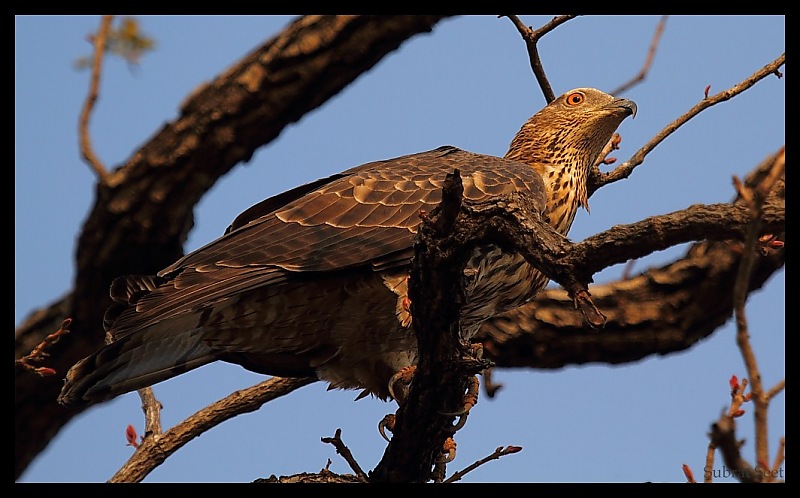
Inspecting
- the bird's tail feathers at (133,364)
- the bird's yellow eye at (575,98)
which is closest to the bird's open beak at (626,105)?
the bird's yellow eye at (575,98)

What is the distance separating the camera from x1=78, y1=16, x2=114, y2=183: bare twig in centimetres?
491

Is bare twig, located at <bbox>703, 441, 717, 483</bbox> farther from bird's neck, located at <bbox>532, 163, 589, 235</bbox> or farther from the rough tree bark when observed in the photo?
the rough tree bark

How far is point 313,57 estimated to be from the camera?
17.5ft

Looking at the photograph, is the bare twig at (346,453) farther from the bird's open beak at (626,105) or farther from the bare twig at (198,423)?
the bird's open beak at (626,105)

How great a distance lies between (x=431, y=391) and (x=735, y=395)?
128 cm

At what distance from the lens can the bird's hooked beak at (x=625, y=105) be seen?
5.69 m

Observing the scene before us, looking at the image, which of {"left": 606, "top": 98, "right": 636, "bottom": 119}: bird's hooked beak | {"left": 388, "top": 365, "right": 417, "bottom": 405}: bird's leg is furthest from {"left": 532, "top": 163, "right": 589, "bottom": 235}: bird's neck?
{"left": 388, "top": 365, "right": 417, "bottom": 405}: bird's leg

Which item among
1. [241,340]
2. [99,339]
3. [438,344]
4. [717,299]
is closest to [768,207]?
[438,344]

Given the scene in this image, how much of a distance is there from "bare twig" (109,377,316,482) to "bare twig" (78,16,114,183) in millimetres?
1456

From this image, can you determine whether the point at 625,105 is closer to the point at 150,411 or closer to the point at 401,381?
the point at 401,381

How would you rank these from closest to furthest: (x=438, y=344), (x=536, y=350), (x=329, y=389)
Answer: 1. (x=438, y=344)
2. (x=329, y=389)
3. (x=536, y=350)

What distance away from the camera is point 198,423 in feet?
17.2

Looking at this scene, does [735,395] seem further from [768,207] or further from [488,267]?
[488,267]

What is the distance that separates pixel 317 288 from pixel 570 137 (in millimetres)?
1971
